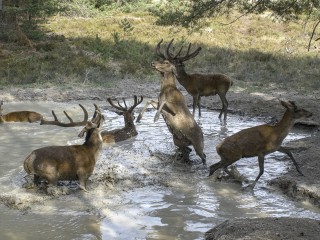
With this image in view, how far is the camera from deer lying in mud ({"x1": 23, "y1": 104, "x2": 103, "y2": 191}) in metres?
7.69

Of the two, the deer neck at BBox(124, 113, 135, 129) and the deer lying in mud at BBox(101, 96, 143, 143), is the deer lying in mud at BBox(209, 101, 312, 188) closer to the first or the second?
the deer lying in mud at BBox(101, 96, 143, 143)

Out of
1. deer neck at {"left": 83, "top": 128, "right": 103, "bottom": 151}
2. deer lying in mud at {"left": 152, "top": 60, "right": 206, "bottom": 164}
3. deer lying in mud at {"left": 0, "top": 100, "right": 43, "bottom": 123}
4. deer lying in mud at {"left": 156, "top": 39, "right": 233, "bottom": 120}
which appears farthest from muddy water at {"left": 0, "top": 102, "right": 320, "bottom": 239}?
deer lying in mud at {"left": 156, "top": 39, "right": 233, "bottom": 120}

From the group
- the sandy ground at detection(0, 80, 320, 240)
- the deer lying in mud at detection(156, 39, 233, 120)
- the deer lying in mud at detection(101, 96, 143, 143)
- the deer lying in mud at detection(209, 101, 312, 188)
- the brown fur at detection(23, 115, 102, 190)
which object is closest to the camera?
the sandy ground at detection(0, 80, 320, 240)

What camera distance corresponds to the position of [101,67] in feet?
70.9

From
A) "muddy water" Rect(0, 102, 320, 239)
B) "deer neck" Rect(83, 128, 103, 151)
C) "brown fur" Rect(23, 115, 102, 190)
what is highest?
"deer neck" Rect(83, 128, 103, 151)

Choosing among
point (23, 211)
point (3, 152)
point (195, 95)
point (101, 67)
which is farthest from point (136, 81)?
point (23, 211)

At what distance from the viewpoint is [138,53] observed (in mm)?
24406

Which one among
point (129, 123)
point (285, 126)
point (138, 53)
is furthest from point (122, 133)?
point (138, 53)

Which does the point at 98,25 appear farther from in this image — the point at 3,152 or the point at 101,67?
the point at 3,152

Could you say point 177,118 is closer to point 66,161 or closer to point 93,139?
point 93,139

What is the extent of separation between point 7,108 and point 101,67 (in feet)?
23.6

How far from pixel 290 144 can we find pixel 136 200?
4.61 meters

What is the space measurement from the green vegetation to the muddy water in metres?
5.43

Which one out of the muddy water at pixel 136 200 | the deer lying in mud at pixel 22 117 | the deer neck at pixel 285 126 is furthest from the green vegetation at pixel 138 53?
the deer neck at pixel 285 126
